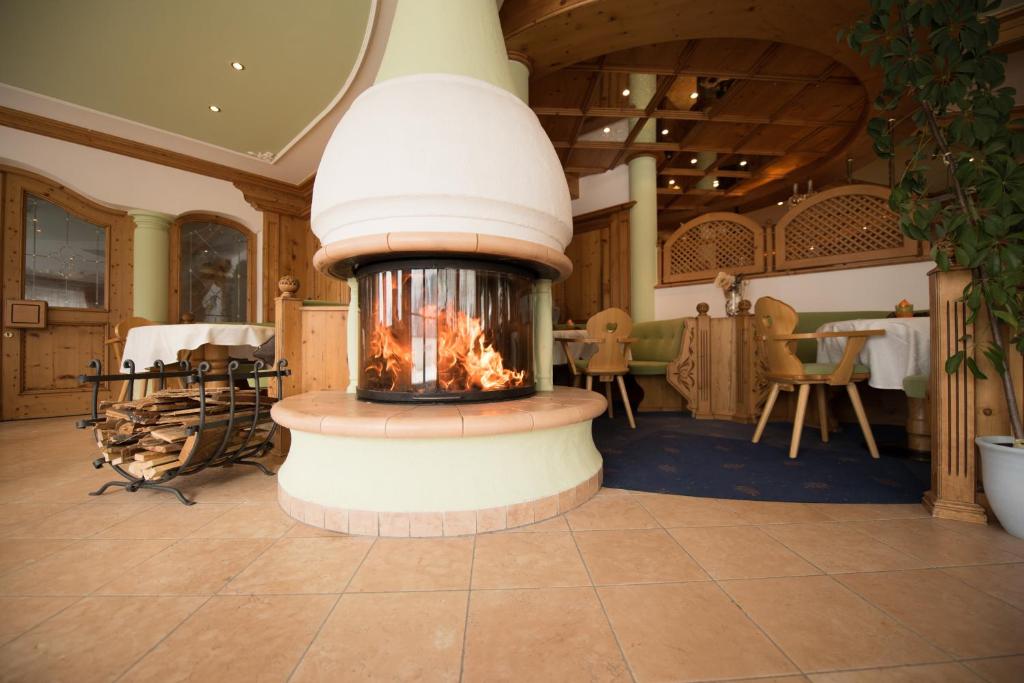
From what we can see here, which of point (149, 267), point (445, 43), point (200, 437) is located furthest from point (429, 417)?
point (149, 267)

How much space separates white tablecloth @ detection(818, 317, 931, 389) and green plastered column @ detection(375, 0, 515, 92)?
2.59 meters

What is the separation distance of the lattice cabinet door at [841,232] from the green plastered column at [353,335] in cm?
425

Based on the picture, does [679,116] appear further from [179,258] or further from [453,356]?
[179,258]

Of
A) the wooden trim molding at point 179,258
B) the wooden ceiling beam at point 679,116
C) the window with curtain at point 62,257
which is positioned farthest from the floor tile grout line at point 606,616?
the window with curtain at point 62,257

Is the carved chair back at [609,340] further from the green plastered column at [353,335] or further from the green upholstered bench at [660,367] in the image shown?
the green plastered column at [353,335]

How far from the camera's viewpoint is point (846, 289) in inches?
154

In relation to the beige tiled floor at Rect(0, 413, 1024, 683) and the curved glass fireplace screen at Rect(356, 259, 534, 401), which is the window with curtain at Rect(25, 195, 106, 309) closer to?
the beige tiled floor at Rect(0, 413, 1024, 683)

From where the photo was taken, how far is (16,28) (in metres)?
3.14

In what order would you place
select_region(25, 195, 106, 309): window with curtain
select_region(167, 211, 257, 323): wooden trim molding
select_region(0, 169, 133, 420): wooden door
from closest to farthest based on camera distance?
select_region(0, 169, 133, 420): wooden door < select_region(25, 195, 106, 309): window with curtain < select_region(167, 211, 257, 323): wooden trim molding

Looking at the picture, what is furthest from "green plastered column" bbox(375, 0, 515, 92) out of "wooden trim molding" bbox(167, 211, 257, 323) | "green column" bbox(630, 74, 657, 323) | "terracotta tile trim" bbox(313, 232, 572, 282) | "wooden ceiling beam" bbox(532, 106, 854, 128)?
"wooden trim molding" bbox(167, 211, 257, 323)

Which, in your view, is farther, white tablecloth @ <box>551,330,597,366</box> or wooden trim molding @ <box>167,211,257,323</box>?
wooden trim molding @ <box>167,211,257,323</box>

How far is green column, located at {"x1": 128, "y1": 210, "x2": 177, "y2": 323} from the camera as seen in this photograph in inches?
186

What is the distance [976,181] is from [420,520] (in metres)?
2.34

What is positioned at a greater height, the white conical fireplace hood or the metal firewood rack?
the white conical fireplace hood
